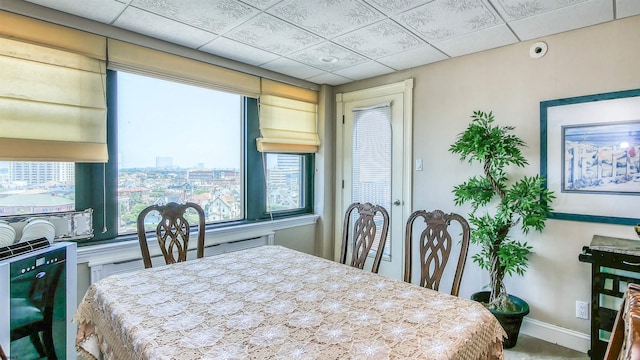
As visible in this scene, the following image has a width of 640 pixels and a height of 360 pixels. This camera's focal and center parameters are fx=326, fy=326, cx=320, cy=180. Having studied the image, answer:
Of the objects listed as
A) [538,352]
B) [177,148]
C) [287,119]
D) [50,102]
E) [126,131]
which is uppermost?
[287,119]

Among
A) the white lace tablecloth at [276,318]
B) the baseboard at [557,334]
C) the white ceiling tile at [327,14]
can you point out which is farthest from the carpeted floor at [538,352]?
the white ceiling tile at [327,14]

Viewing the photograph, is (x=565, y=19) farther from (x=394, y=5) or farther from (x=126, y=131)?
(x=126, y=131)

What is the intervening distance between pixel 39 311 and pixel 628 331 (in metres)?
2.56

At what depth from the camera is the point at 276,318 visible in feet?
4.26

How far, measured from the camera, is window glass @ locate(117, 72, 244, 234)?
8.59 feet

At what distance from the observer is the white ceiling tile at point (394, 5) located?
2003 mm

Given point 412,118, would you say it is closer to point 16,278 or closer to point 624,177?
point 624,177

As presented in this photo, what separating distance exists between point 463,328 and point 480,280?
1940 millimetres

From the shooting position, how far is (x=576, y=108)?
7.88ft

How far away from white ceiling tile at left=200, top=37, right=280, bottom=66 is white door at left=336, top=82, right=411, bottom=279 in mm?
1218

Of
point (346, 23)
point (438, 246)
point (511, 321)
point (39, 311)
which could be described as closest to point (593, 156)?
point (511, 321)

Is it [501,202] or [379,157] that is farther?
[379,157]

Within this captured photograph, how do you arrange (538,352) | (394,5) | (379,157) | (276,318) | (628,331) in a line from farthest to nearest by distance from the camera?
(379,157)
(538,352)
(394,5)
(276,318)
(628,331)


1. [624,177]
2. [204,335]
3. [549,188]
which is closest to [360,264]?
[204,335]
